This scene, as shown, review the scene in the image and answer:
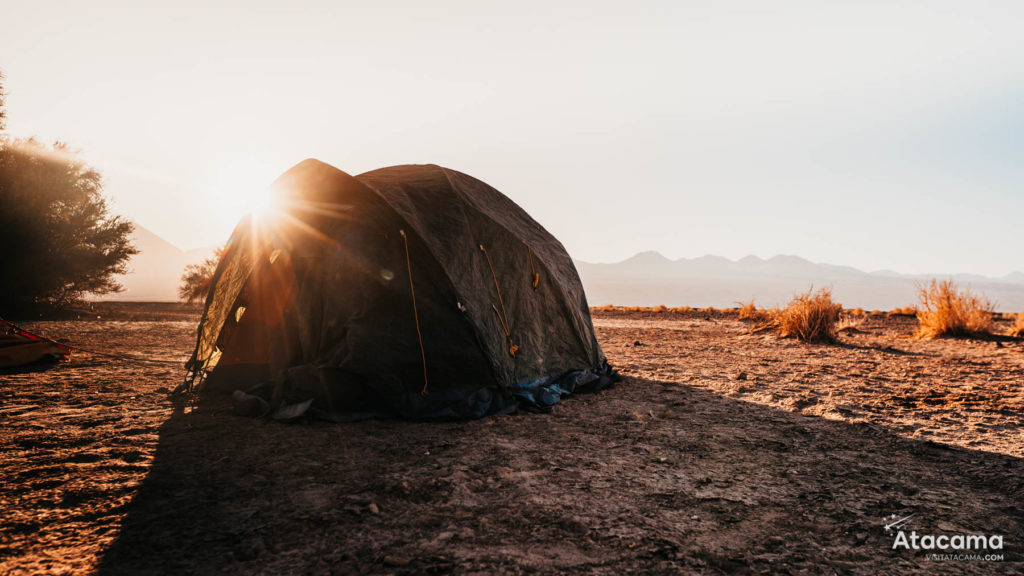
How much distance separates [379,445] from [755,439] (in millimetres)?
3452

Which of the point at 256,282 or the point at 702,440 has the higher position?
the point at 256,282

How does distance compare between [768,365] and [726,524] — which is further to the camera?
[768,365]

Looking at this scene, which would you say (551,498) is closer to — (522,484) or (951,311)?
(522,484)

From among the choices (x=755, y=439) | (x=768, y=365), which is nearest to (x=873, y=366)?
(x=768, y=365)

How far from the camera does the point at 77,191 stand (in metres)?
17.9

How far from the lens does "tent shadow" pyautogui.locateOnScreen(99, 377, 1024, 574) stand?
260cm

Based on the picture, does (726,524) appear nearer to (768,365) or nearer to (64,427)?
(64,427)

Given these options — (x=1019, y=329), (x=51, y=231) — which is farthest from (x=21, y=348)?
(x=1019, y=329)

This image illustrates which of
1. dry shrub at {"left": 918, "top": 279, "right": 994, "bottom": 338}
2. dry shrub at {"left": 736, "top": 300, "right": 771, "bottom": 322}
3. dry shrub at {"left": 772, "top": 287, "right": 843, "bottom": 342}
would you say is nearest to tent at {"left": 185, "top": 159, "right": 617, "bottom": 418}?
dry shrub at {"left": 772, "top": 287, "right": 843, "bottom": 342}

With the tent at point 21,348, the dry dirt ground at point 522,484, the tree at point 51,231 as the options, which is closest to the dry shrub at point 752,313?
the dry dirt ground at point 522,484

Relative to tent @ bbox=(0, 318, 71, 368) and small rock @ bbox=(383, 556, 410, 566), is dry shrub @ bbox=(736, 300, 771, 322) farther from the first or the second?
tent @ bbox=(0, 318, 71, 368)

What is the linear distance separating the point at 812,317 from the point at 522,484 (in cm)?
1112

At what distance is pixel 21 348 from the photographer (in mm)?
7441

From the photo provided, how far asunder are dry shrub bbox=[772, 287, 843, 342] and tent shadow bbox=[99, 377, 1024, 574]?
26.1 feet
